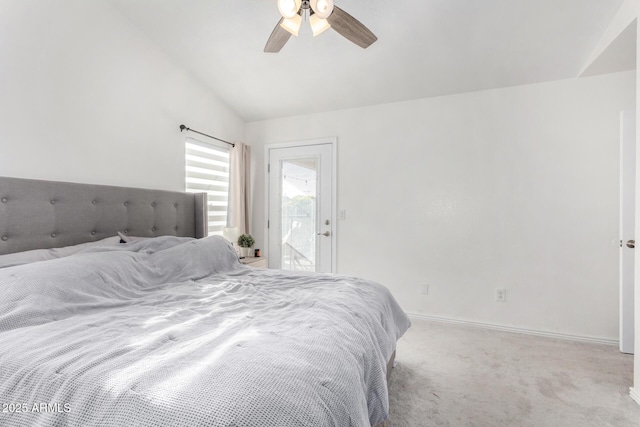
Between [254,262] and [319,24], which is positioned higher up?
[319,24]

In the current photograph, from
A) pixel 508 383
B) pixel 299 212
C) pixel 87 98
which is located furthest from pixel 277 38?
pixel 508 383

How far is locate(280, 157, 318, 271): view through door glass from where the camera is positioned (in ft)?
12.7

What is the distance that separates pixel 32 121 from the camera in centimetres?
203

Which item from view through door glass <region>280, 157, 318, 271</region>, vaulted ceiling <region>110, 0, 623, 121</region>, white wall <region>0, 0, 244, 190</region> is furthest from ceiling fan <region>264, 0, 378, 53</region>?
view through door glass <region>280, 157, 318, 271</region>

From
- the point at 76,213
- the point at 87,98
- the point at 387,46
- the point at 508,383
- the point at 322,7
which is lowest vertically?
the point at 508,383

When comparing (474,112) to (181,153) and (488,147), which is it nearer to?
(488,147)

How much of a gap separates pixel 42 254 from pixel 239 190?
7.02 ft

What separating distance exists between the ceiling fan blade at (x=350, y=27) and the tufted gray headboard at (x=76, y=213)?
1.97 m

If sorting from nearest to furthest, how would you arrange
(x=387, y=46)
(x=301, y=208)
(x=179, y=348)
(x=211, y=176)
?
(x=179, y=348) → (x=387, y=46) → (x=211, y=176) → (x=301, y=208)

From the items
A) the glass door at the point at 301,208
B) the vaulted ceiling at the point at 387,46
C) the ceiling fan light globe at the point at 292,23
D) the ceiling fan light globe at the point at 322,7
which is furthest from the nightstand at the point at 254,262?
the ceiling fan light globe at the point at 322,7

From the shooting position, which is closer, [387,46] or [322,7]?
[322,7]

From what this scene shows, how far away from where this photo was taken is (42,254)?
6.06 feet

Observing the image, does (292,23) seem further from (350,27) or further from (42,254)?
(42,254)

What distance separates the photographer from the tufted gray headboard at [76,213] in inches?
73.5
